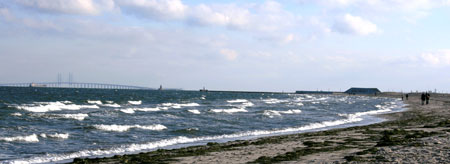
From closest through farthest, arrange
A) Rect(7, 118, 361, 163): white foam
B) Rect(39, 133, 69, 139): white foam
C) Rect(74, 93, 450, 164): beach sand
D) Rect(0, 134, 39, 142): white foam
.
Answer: Rect(74, 93, 450, 164): beach sand < Rect(7, 118, 361, 163): white foam < Rect(0, 134, 39, 142): white foam < Rect(39, 133, 69, 139): white foam

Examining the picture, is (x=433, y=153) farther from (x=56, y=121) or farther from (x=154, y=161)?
(x=56, y=121)

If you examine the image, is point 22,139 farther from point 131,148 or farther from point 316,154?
point 316,154

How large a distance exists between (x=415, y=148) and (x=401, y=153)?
43.3 inches

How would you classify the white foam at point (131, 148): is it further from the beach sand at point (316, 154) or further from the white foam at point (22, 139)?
the white foam at point (22, 139)

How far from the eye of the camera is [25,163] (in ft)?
44.6

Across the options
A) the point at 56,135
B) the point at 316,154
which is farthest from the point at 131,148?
the point at 316,154

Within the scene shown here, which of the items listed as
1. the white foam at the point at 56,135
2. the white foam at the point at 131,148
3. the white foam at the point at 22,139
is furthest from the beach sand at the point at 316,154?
the white foam at the point at 56,135

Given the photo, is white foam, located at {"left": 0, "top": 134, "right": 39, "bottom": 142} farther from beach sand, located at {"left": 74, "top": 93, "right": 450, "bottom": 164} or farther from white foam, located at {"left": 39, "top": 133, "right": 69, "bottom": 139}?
beach sand, located at {"left": 74, "top": 93, "right": 450, "bottom": 164}

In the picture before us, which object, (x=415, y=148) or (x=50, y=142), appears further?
(x=50, y=142)

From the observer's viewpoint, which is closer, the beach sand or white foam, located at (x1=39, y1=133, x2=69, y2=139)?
the beach sand

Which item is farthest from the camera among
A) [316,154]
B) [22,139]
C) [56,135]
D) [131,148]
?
[56,135]

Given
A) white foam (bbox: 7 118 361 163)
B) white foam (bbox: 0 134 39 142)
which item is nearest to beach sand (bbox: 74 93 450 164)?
white foam (bbox: 7 118 361 163)

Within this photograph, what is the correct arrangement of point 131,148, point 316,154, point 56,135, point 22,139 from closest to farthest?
point 316,154, point 131,148, point 22,139, point 56,135

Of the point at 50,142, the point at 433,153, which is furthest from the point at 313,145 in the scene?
the point at 50,142
